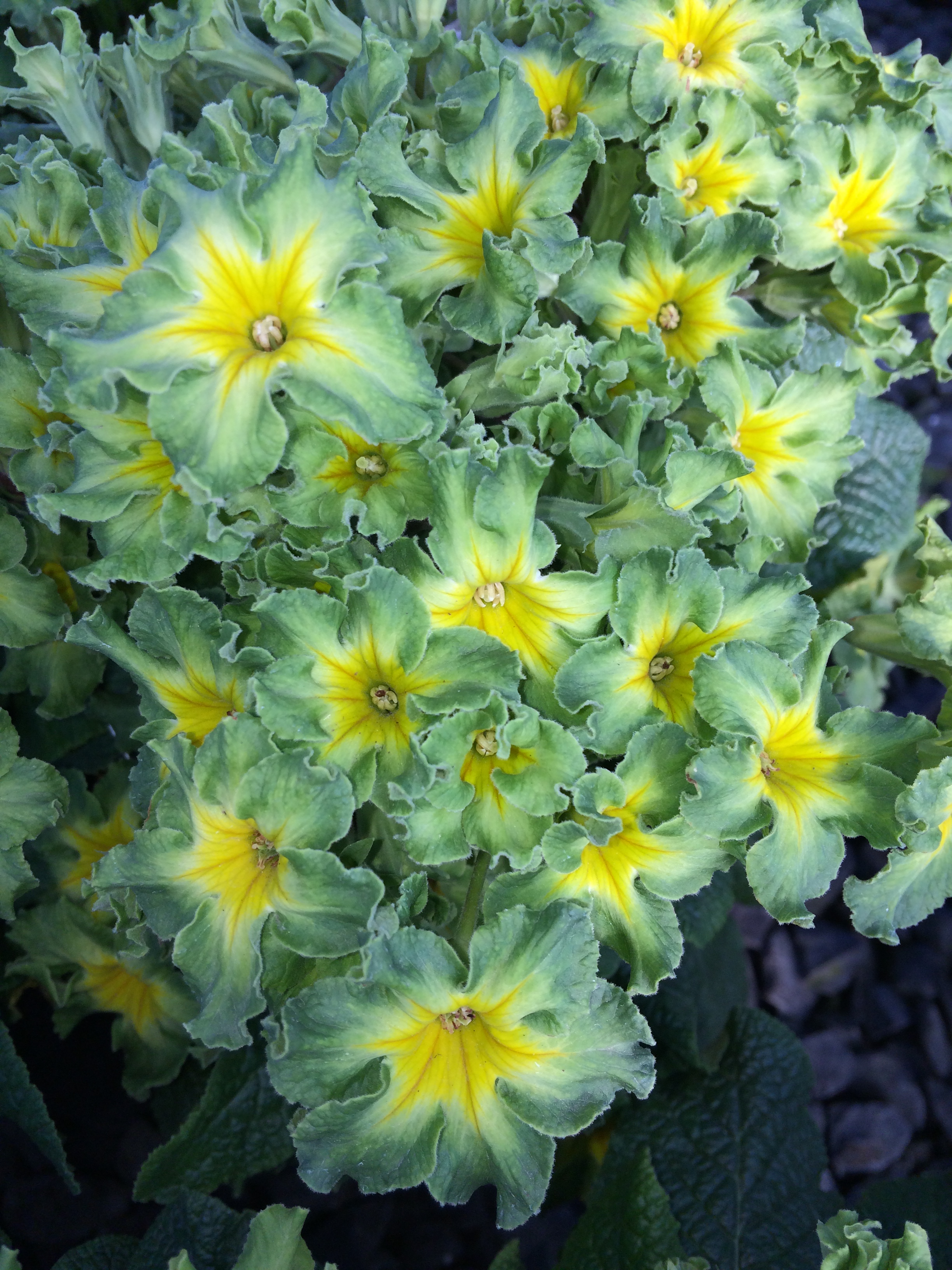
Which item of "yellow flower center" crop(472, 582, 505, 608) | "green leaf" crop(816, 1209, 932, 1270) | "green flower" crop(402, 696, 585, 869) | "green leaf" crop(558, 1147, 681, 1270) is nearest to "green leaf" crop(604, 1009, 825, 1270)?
"green leaf" crop(558, 1147, 681, 1270)

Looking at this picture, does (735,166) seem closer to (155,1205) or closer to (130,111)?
(130,111)

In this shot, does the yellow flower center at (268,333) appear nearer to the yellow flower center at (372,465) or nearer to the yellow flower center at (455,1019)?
the yellow flower center at (372,465)

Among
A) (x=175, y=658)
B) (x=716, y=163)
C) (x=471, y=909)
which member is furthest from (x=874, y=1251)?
(x=716, y=163)

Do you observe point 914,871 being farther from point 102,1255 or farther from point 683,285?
point 102,1255

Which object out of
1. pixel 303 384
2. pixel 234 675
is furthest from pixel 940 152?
pixel 234 675

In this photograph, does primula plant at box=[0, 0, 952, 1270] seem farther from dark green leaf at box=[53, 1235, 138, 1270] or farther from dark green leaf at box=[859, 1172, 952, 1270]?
dark green leaf at box=[859, 1172, 952, 1270]
